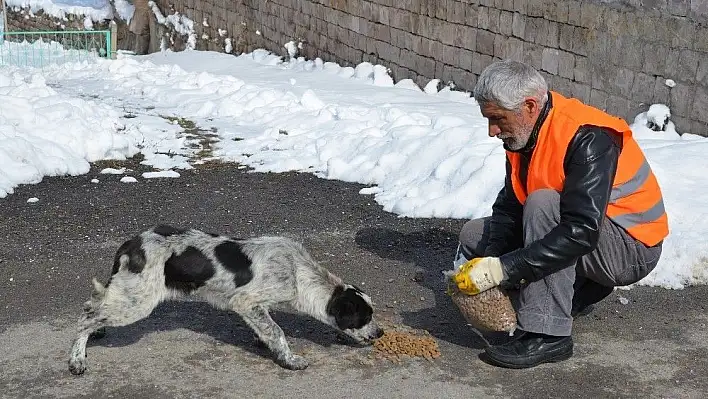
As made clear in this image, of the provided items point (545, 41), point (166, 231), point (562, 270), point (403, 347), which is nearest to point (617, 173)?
point (562, 270)

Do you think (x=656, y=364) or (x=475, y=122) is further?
(x=475, y=122)

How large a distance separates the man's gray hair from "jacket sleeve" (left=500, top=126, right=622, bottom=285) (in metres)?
0.29

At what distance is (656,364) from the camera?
481 cm

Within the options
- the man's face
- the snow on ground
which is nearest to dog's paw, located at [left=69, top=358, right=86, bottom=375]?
the man's face

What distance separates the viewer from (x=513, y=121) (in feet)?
14.8

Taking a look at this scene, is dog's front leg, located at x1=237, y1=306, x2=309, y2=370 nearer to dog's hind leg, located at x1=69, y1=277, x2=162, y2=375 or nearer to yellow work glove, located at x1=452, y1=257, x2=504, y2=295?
dog's hind leg, located at x1=69, y1=277, x2=162, y2=375

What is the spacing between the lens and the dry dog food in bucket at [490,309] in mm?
4641

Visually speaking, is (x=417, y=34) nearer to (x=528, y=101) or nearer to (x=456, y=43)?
(x=456, y=43)

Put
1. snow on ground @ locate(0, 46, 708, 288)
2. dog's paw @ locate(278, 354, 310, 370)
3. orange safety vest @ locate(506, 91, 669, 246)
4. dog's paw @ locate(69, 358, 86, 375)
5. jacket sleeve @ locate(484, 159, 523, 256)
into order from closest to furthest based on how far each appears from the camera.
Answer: orange safety vest @ locate(506, 91, 669, 246), dog's paw @ locate(69, 358, 86, 375), dog's paw @ locate(278, 354, 310, 370), jacket sleeve @ locate(484, 159, 523, 256), snow on ground @ locate(0, 46, 708, 288)

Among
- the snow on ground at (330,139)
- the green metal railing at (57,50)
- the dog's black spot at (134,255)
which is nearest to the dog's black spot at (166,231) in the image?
the dog's black spot at (134,255)

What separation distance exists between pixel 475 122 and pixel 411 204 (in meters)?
2.64

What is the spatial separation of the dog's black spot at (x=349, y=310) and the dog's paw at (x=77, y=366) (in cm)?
121

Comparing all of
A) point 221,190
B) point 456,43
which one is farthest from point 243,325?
point 456,43

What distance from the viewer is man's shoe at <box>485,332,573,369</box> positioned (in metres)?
4.66
